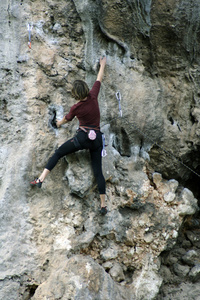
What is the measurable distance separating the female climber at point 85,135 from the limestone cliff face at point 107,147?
18 centimetres

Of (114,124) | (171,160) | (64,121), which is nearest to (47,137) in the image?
(64,121)

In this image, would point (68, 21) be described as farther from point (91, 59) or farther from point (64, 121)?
point (64, 121)

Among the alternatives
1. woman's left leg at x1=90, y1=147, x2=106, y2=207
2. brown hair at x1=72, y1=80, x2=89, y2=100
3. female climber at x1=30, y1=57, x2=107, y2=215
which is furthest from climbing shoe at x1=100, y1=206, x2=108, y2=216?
brown hair at x1=72, y1=80, x2=89, y2=100

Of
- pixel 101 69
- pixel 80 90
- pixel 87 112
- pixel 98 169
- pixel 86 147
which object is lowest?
pixel 98 169

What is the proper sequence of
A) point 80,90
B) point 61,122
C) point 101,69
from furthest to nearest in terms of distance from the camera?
point 101,69
point 61,122
point 80,90

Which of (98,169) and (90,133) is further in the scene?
(98,169)

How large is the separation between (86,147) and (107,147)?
62 cm

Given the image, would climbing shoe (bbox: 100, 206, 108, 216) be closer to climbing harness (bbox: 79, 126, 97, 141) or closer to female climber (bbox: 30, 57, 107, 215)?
female climber (bbox: 30, 57, 107, 215)

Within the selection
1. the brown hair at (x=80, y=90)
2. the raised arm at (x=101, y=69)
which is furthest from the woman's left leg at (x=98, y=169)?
the raised arm at (x=101, y=69)

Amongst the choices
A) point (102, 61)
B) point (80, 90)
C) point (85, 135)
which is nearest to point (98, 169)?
point (85, 135)

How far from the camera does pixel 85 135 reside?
13.4ft

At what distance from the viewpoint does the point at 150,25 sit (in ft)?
16.2

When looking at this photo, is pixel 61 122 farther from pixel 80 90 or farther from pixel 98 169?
pixel 98 169

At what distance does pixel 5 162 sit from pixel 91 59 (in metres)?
1.96
